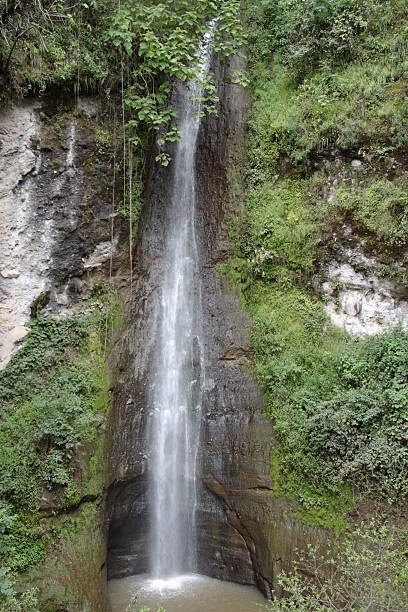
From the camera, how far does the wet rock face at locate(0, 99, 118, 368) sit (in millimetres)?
8258

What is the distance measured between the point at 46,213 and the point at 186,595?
7.10 metres

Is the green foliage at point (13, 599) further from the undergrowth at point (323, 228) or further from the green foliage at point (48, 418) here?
the undergrowth at point (323, 228)

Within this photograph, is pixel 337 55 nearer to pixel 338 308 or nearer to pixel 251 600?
pixel 338 308

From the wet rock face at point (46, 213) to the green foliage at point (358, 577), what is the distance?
5.91 metres

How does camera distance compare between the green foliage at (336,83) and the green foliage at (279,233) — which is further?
the green foliage at (279,233)

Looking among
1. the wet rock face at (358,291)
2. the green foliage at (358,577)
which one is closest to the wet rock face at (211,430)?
the green foliage at (358,577)

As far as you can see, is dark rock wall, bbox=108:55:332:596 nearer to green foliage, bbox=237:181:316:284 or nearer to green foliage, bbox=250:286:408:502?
green foliage, bbox=250:286:408:502

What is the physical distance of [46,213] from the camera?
8641mm

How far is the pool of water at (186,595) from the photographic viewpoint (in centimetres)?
677

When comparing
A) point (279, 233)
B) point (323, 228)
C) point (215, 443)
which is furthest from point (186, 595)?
point (323, 228)

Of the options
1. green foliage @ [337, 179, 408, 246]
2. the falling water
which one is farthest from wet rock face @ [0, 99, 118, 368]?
green foliage @ [337, 179, 408, 246]

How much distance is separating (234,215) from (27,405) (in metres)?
5.71

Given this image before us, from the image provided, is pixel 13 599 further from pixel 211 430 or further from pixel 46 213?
pixel 46 213

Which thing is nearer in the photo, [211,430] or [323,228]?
[211,430]
